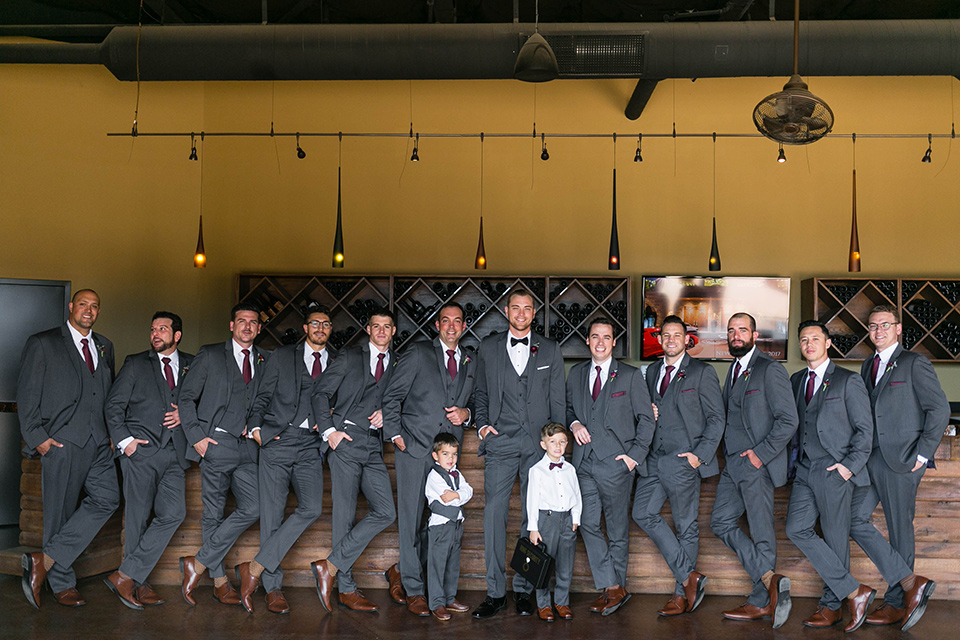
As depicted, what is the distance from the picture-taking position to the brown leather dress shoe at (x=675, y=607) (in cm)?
412

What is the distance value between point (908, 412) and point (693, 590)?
1.49m

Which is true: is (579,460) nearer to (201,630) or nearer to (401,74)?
(201,630)

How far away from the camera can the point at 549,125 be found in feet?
23.7

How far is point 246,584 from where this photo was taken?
428 cm

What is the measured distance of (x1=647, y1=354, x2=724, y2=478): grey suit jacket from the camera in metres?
4.21

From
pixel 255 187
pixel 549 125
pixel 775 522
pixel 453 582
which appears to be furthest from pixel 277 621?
pixel 549 125

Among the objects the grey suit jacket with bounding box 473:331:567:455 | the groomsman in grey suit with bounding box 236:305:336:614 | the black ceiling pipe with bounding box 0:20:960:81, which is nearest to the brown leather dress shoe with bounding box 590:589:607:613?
the grey suit jacket with bounding box 473:331:567:455

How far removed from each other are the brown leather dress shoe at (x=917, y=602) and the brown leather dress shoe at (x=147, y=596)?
3994 millimetres

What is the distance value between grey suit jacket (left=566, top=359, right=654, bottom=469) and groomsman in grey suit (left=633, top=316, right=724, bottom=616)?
4.7 inches

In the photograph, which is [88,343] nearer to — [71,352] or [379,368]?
[71,352]

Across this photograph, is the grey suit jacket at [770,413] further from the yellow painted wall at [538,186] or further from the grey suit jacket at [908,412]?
the yellow painted wall at [538,186]

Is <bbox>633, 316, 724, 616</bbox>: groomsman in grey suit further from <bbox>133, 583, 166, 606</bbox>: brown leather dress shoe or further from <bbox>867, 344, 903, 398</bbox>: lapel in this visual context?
<bbox>133, 583, 166, 606</bbox>: brown leather dress shoe

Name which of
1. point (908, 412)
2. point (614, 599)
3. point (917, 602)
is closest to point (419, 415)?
point (614, 599)

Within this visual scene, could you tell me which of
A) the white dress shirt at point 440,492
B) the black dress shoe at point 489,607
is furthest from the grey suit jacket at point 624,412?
the black dress shoe at point 489,607
